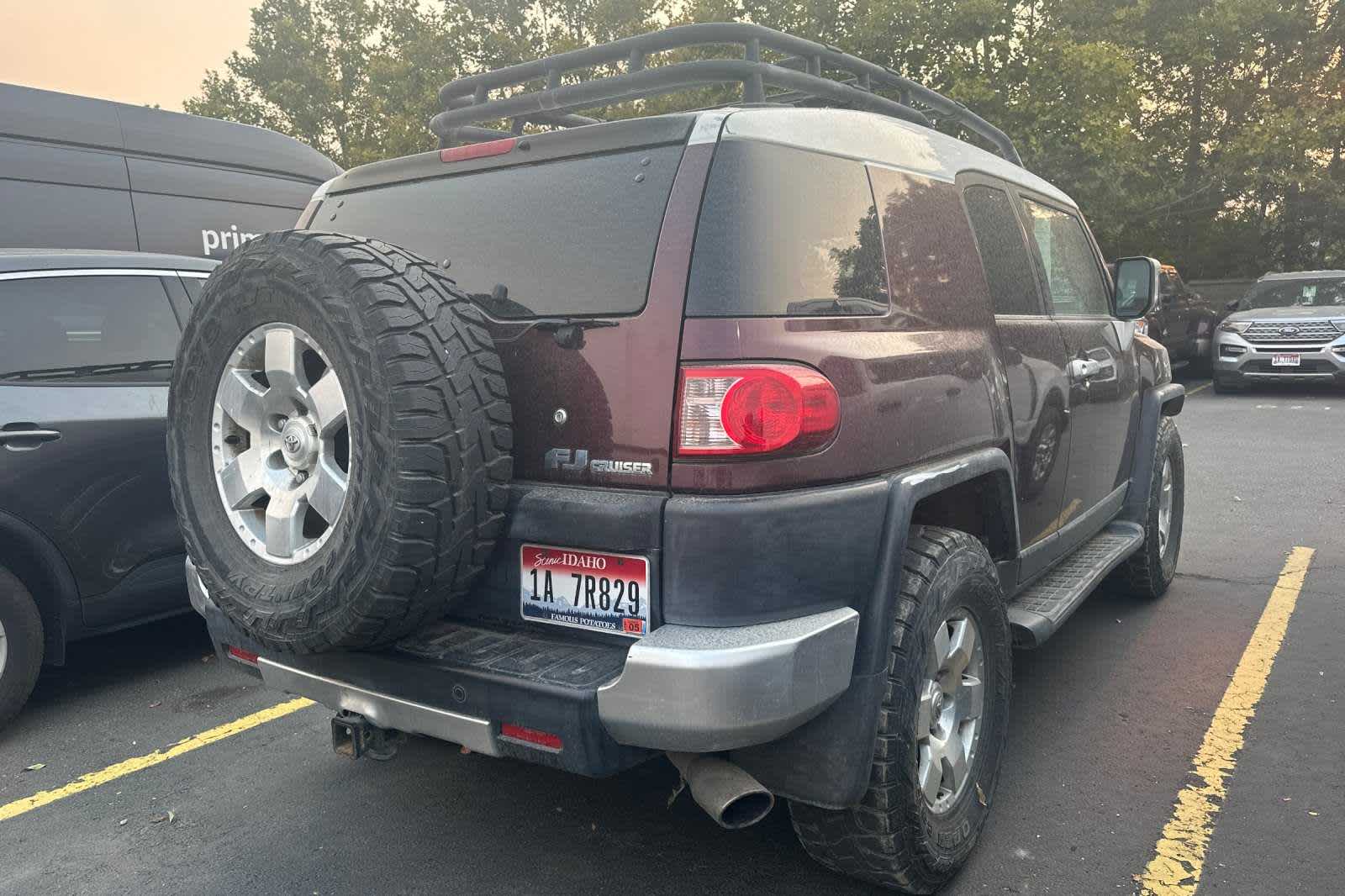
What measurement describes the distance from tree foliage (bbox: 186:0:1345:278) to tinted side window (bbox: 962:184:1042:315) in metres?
17.0

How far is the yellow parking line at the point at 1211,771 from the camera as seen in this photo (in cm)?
274

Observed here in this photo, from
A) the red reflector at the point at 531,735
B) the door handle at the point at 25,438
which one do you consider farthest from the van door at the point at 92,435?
the red reflector at the point at 531,735

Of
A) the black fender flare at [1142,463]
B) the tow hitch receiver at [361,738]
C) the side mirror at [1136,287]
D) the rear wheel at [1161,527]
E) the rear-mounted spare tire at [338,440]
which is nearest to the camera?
the rear-mounted spare tire at [338,440]

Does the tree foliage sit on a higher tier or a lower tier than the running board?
higher

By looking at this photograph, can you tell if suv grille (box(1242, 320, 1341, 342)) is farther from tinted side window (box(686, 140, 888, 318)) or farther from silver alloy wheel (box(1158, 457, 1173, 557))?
tinted side window (box(686, 140, 888, 318))

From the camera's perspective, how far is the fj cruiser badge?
236cm

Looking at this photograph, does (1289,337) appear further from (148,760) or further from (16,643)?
(16,643)

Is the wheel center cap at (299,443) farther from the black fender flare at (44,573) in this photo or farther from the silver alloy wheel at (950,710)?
the black fender flare at (44,573)

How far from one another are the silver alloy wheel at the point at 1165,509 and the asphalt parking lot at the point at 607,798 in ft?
1.95

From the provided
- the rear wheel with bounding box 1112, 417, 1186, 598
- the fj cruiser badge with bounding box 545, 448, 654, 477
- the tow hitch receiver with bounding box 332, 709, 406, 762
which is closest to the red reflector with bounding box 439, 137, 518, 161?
the fj cruiser badge with bounding box 545, 448, 654, 477

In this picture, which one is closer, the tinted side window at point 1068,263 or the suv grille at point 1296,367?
the tinted side window at point 1068,263

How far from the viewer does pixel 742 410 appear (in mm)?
2275

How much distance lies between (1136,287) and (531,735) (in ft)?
11.3

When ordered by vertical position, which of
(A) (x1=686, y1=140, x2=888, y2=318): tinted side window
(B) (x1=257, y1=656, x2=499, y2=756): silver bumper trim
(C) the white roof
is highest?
(C) the white roof
